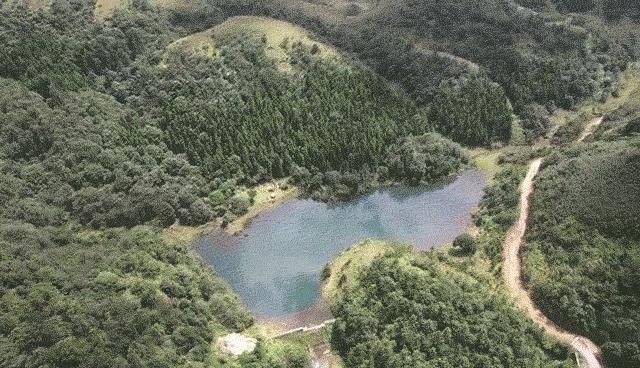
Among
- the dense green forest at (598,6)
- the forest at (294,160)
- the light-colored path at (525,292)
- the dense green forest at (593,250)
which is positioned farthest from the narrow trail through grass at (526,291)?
the dense green forest at (598,6)

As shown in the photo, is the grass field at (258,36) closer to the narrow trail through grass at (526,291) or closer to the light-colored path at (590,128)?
the light-colored path at (590,128)

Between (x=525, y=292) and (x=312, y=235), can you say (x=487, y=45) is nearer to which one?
(x=312, y=235)

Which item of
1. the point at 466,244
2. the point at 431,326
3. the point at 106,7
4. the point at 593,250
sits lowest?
the point at 466,244

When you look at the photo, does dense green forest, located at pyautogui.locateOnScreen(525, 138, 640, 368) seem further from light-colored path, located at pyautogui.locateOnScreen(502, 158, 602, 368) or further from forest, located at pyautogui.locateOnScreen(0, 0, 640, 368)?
light-colored path, located at pyautogui.locateOnScreen(502, 158, 602, 368)

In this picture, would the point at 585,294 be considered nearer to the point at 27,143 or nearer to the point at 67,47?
the point at 27,143

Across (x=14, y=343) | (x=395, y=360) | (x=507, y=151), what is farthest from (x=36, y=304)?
(x=507, y=151)

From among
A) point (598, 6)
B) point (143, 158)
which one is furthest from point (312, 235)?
point (598, 6)
